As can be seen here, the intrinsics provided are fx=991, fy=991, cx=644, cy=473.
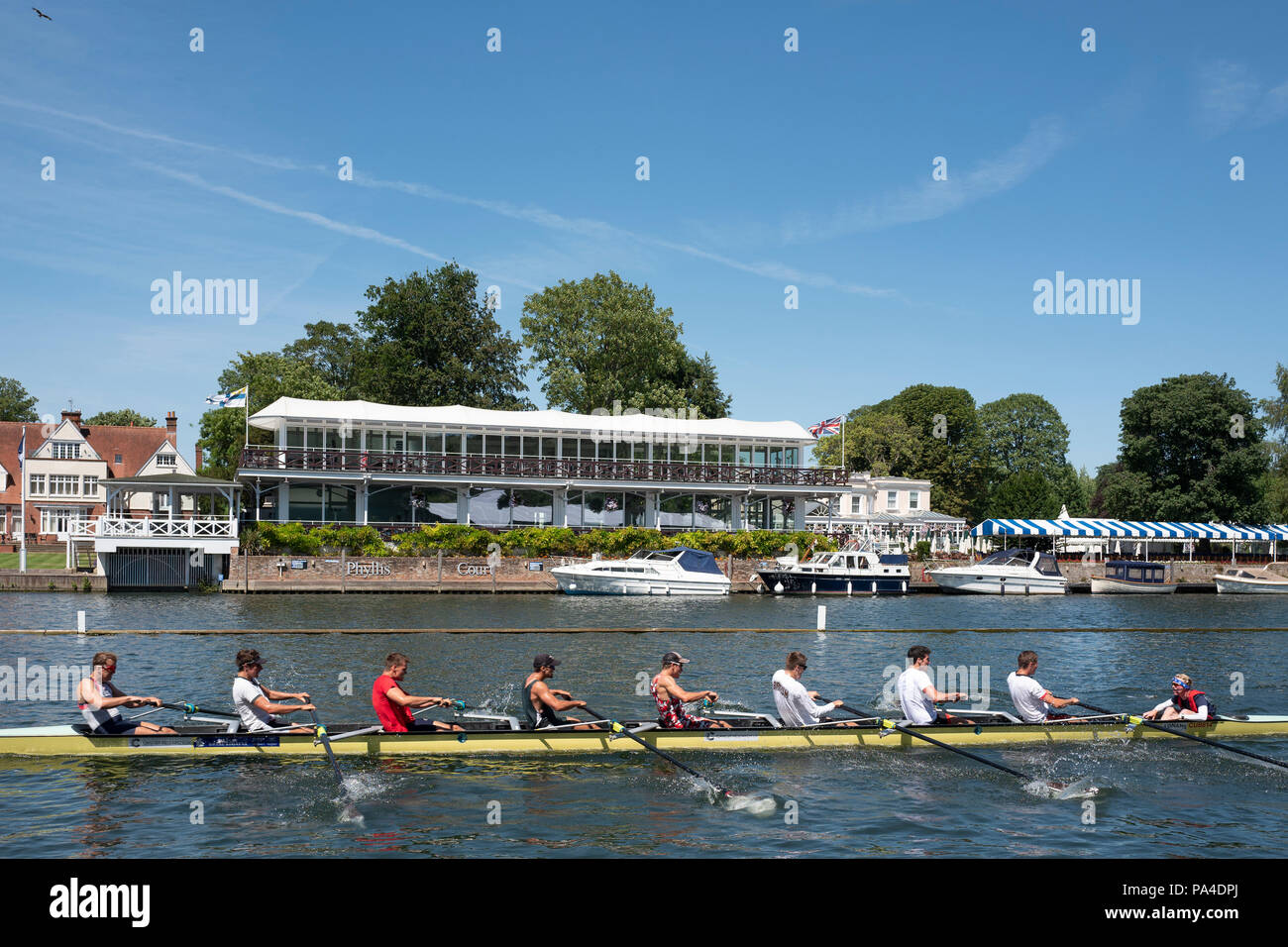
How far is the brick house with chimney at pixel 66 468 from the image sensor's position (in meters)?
80.6

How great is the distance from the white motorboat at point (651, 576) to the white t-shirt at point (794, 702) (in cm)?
3138

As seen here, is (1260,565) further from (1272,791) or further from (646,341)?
(1272,791)

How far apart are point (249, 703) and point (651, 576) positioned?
33.7 m

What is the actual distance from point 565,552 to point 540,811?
38.4 meters

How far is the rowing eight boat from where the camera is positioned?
1515cm

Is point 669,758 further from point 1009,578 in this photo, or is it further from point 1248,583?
point 1248,583

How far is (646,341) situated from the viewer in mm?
76438

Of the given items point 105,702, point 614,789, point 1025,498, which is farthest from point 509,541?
→ point 1025,498

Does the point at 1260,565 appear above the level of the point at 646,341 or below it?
below

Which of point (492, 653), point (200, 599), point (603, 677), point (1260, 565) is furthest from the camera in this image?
point (1260, 565)

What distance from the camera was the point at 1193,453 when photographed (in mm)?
75125

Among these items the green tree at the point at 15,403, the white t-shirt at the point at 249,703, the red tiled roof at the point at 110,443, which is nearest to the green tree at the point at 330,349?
the red tiled roof at the point at 110,443
